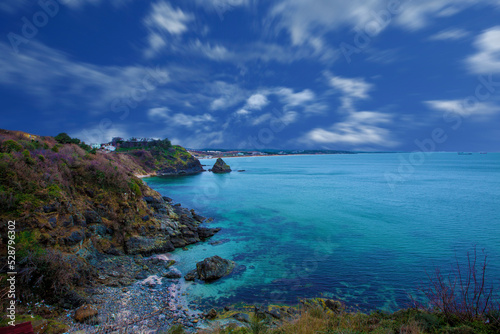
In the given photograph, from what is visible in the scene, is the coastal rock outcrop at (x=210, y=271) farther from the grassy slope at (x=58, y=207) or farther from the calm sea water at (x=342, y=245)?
the grassy slope at (x=58, y=207)

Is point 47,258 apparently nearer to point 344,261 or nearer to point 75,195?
point 75,195

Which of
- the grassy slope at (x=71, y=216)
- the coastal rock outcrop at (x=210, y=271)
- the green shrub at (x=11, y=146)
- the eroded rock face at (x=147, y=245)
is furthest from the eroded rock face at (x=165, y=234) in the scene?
the green shrub at (x=11, y=146)

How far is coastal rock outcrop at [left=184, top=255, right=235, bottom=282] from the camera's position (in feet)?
51.2

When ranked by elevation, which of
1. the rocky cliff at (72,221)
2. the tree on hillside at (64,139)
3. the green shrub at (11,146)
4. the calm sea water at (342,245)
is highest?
the tree on hillside at (64,139)


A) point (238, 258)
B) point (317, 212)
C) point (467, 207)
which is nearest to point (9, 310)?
point (238, 258)

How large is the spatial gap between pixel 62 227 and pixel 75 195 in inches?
180

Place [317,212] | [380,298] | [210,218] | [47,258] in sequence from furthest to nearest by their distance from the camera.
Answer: [317,212] < [210,218] < [380,298] < [47,258]

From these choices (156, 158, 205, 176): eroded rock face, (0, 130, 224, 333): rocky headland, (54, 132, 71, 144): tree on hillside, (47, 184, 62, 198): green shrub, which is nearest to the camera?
(0, 130, 224, 333): rocky headland

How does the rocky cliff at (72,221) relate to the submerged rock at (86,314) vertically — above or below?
above

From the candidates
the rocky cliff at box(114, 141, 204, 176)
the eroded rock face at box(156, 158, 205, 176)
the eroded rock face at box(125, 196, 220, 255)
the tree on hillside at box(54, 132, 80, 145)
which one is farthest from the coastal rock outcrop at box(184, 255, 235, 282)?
the eroded rock face at box(156, 158, 205, 176)

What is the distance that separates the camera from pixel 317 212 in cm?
3459

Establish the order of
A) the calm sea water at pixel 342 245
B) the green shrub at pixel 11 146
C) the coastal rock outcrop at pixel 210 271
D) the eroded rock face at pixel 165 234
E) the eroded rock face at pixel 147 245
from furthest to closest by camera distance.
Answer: the eroded rock face at pixel 165 234, the eroded rock face at pixel 147 245, the green shrub at pixel 11 146, the coastal rock outcrop at pixel 210 271, the calm sea water at pixel 342 245

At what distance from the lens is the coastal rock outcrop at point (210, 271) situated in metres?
15.6

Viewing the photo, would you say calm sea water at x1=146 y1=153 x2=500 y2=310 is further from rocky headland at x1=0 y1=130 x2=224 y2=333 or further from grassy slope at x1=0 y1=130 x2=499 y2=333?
grassy slope at x1=0 y1=130 x2=499 y2=333
